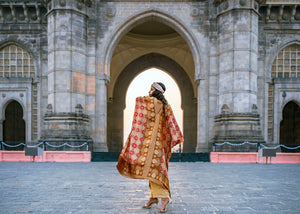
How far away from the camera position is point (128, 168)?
3906 millimetres

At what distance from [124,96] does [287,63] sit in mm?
11674

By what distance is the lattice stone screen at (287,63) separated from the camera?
16.8 meters

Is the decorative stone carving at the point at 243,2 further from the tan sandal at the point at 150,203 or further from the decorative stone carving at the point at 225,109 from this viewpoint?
the tan sandal at the point at 150,203

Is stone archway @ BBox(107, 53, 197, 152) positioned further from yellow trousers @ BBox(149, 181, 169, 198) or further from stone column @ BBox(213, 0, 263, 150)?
yellow trousers @ BBox(149, 181, 169, 198)

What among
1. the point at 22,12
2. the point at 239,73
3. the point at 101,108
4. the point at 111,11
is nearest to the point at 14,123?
the point at 22,12

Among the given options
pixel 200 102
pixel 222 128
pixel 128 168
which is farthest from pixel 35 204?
pixel 200 102

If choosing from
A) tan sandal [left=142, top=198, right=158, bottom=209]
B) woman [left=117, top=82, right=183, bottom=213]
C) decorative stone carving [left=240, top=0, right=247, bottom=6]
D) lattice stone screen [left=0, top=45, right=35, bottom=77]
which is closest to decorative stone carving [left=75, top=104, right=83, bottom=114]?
lattice stone screen [left=0, top=45, right=35, bottom=77]

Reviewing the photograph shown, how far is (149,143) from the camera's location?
392 centimetres

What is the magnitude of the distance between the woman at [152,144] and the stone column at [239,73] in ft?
33.6

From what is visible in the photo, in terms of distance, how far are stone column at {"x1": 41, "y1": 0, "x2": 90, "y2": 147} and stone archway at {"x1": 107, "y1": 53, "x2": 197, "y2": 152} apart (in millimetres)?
7474

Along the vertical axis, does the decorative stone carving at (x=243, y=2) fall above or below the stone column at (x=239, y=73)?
above

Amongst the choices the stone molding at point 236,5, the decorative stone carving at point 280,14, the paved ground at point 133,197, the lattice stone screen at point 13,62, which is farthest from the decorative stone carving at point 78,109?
the decorative stone carving at point 280,14

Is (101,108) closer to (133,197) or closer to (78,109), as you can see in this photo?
(78,109)

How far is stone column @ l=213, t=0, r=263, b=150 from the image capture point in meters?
13.8
